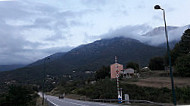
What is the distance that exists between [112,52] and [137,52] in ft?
56.1


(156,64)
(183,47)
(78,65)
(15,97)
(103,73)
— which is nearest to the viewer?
(15,97)

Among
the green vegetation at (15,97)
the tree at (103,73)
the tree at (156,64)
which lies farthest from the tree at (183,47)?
the green vegetation at (15,97)

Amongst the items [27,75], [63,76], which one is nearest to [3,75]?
[27,75]

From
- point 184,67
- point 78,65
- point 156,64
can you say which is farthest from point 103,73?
point 78,65

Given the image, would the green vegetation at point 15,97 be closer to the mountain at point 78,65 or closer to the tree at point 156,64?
the tree at point 156,64

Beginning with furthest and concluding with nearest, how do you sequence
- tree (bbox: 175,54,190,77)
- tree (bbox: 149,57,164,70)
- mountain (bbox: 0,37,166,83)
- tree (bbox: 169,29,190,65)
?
mountain (bbox: 0,37,166,83) < tree (bbox: 149,57,164,70) < tree (bbox: 169,29,190,65) < tree (bbox: 175,54,190,77)

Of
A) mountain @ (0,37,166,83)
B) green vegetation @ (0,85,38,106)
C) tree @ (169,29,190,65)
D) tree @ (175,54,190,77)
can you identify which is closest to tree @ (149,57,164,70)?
tree @ (169,29,190,65)

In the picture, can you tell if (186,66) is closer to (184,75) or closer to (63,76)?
(184,75)

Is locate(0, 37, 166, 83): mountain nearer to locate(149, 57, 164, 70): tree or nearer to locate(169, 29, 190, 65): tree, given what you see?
locate(149, 57, 164, 70): tree

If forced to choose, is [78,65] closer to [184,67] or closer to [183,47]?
[183,47]

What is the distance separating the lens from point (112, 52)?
5891 inches

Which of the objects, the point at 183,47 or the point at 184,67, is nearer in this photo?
the point at 184,67

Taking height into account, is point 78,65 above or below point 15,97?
above

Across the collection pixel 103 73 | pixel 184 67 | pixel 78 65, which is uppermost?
pixel 78 65
